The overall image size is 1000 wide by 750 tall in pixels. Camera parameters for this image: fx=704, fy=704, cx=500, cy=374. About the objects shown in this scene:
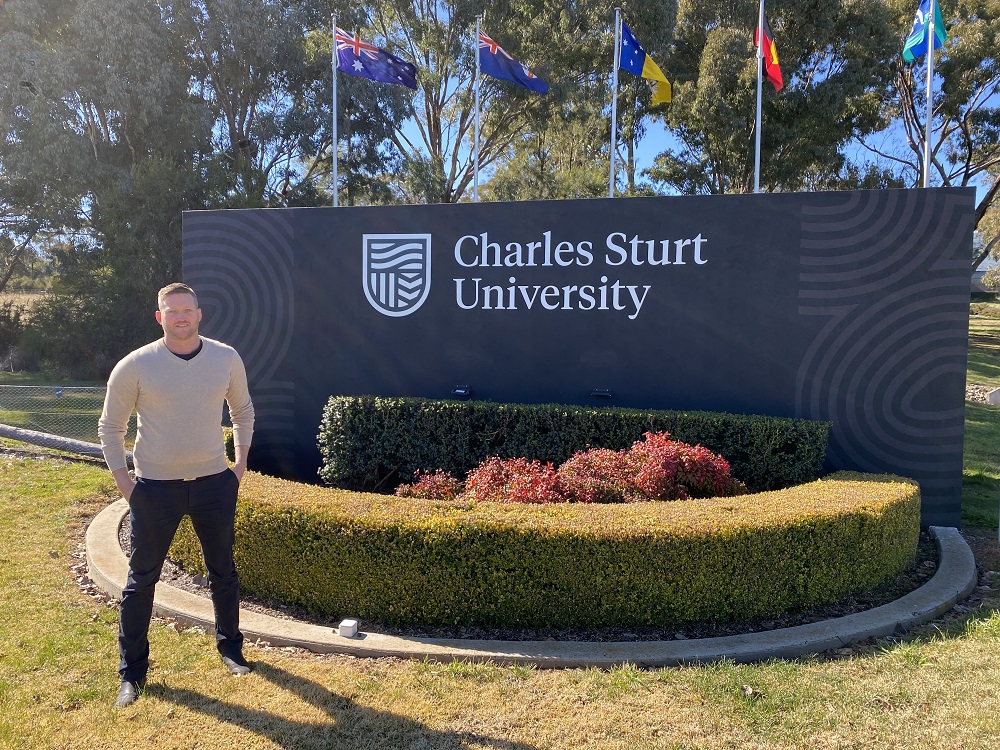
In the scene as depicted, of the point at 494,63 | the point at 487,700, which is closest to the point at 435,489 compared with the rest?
the point at 487,700

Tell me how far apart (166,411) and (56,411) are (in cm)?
1100

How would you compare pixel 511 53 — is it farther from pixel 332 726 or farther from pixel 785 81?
pixel 332 726

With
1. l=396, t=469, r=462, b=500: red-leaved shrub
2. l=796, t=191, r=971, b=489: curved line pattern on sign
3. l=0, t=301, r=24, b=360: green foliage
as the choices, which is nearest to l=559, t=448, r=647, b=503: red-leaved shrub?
l=396, t=469, r=462, b=500: red-leaved shrub

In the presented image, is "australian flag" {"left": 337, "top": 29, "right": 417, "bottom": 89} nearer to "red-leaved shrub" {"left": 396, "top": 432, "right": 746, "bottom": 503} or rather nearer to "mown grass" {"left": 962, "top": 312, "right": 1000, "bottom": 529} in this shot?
"red-leaved shrub" {"left": 396, "top": 432, "right": 746, "bottom": 503}

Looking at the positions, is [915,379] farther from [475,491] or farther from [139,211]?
[139,211]

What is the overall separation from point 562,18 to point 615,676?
21161 mm

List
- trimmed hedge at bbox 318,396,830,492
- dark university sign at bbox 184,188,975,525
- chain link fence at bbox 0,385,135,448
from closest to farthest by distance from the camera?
trimmed hedge at bbox 318,396,830,492 → dark university sign at bbox 184,188,975,525 → chain link fence at bbox 0,385,135,448

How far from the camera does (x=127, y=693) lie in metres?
3.46

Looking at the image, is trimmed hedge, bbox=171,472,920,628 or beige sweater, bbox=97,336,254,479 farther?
trimmed hedge, bbox=171,472,920,628

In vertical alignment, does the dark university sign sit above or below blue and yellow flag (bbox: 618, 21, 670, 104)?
below

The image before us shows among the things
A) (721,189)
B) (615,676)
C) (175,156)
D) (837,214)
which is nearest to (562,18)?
(721,189)

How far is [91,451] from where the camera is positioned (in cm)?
849

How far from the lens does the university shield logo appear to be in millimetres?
7375

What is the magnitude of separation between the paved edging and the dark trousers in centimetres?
68
